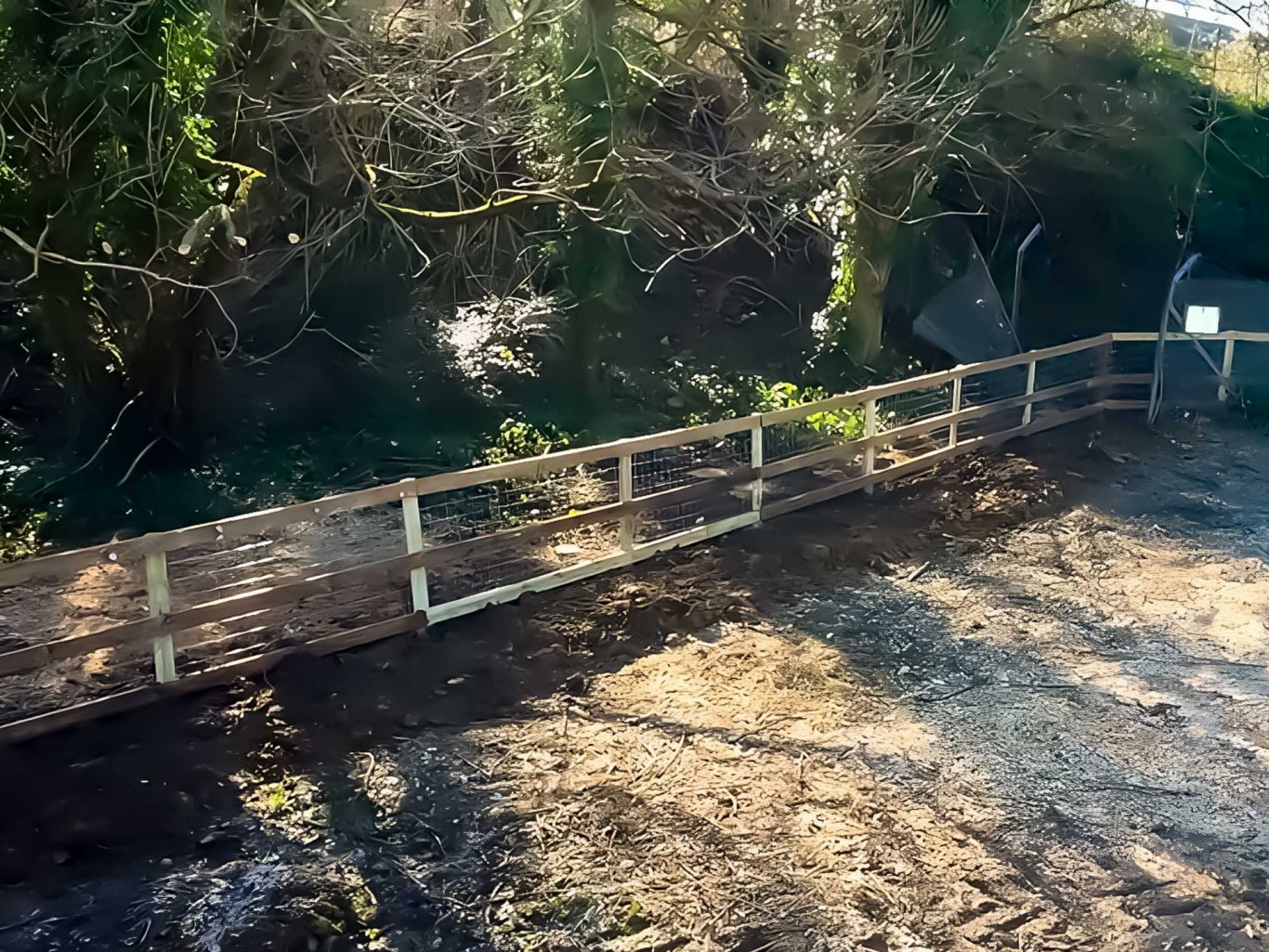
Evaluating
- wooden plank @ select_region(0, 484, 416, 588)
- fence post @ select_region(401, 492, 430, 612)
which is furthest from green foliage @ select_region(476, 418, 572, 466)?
wooden plank @ select_region(0, 484, 416, 588)

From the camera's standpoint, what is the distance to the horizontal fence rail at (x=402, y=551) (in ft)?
16.7

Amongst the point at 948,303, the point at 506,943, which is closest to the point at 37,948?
the point at 506,943

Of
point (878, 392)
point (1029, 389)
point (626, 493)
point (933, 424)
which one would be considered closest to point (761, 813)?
point (626, 493)

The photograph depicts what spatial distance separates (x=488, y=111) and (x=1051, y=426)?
6.96 metres

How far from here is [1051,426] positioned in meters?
11.2

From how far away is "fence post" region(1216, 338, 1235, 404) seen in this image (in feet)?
38.8

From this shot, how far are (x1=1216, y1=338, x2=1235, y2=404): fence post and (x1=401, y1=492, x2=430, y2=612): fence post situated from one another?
33.1 ft

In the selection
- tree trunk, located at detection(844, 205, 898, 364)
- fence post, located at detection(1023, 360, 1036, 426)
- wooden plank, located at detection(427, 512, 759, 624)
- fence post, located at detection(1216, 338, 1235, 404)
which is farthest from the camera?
tree trunk, located at detection(844, 205, 898, 364)

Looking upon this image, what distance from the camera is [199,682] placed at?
5176 millimetres

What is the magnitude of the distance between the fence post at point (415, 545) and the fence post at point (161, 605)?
1.29 m

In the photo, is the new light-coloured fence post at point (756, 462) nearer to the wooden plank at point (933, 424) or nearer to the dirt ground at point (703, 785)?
the wooden plank at point (933, 424)

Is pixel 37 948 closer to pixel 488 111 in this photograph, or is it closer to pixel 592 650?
pixel 592 650

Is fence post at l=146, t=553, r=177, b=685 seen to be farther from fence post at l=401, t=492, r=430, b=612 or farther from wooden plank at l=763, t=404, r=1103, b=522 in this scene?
wooden plank at l=763, t=404, r=1103, b=522

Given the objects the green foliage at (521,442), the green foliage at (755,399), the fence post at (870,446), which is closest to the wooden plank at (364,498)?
the fence post at (870,446)
